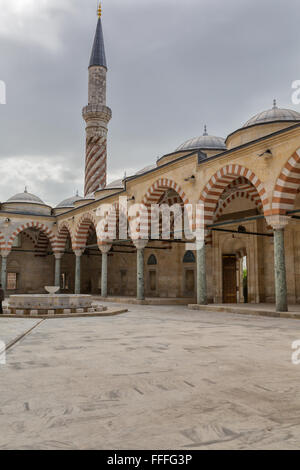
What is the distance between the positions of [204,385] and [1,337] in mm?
3514

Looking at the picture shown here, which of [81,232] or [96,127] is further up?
[96,127]

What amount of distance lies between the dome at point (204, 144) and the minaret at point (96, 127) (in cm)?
941

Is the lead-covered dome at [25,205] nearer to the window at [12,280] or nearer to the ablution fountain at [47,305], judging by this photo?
the window at [12,280]

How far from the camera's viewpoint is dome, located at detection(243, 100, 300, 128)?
13898 mm

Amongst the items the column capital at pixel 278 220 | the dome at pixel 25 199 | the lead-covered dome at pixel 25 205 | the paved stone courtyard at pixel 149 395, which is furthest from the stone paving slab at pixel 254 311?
the dome at pixel 25 199

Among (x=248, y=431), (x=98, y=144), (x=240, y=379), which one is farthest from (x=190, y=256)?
(x=248, y=431)

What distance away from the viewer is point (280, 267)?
30.7 feet

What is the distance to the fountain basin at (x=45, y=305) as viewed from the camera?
29.7 feet

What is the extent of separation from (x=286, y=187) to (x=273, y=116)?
594 centimetres

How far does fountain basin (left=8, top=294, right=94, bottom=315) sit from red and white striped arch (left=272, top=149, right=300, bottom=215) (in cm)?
569

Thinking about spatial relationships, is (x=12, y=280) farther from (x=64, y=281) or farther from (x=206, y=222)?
(x=206, y=222)

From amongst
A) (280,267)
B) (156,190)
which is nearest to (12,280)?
(156,190)

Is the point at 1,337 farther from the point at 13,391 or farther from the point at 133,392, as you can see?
the point at 133,392

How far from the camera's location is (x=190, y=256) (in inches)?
712
